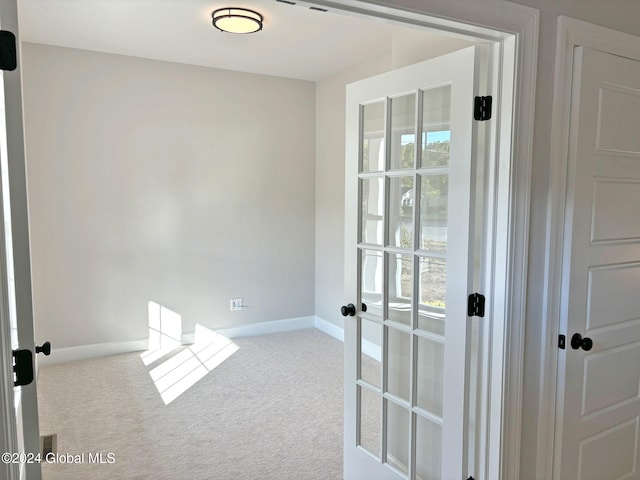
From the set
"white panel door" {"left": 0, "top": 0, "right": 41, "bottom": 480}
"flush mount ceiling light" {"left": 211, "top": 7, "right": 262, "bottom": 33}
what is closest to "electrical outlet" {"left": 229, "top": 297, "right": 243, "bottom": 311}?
"flush mount ceiling light" {"left": 211, "top": 7, "right": 262, "bottom": 33}

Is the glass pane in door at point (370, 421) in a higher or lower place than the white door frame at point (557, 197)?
lower

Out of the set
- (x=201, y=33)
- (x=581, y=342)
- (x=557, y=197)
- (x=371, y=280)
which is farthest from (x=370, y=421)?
(x=201, y=33)

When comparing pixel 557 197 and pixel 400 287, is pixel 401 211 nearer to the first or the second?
pixel 400 287

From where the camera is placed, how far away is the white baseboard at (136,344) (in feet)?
13.4

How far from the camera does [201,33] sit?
354 centimetres

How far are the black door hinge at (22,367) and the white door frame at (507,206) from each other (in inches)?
56.2

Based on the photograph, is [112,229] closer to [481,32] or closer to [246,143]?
[246,143]

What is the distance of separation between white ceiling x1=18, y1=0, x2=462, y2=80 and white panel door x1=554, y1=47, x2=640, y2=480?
129cm

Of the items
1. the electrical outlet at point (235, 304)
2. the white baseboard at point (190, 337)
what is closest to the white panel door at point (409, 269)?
the white baseboard at point (190, 337)

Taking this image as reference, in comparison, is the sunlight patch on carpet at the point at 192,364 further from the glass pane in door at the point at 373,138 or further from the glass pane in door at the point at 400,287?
the glass pane in door at the point at 373,138

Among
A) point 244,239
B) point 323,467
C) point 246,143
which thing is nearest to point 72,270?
point 244,239

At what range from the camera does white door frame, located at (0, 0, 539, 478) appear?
150cm

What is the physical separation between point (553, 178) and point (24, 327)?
1.76m

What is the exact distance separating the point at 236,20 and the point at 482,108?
2.12 metres
